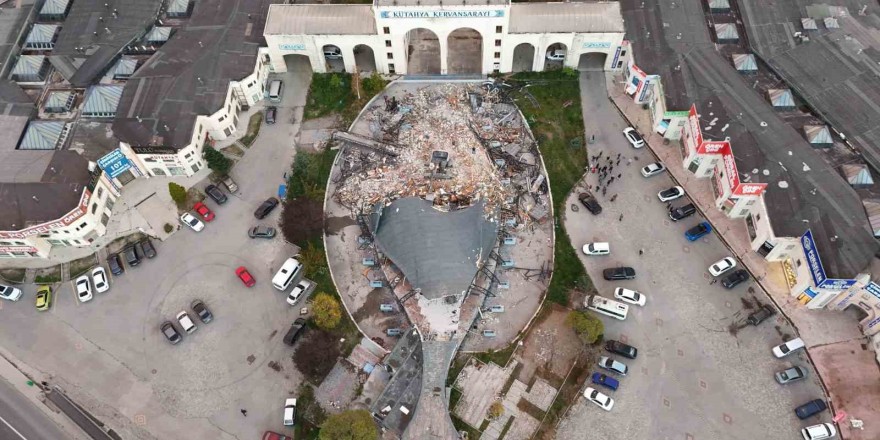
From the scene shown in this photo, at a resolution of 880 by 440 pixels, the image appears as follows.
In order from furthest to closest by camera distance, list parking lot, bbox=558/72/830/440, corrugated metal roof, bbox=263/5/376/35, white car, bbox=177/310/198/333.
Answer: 1. corrugated metal roof, bbox=263/5/376/35
2. white car, bbox=177/310/198/333
3. parking lot, bbox=558/72/830/440

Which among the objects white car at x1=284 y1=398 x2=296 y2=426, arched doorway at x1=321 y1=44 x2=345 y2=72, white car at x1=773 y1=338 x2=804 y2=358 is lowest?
white car at x1=284 y1=398 x2=296 y2=426

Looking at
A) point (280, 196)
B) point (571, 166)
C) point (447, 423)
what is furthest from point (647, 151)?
point (280, 196)

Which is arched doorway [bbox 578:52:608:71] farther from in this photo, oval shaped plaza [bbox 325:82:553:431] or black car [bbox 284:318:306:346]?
black car [bbox 284:318:306:346]

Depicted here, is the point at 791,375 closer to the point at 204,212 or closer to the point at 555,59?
the point at 555,59

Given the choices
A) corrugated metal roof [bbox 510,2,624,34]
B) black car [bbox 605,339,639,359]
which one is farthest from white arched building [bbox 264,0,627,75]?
black car [bbox 605,339,639,359]

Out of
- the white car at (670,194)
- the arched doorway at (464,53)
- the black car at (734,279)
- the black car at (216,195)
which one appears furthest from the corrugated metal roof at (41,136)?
the black car at (734,279)

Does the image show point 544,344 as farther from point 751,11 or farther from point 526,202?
point 751,11
